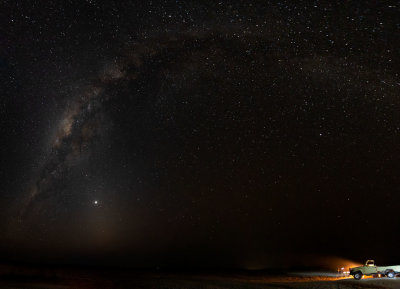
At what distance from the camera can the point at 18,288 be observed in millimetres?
23156

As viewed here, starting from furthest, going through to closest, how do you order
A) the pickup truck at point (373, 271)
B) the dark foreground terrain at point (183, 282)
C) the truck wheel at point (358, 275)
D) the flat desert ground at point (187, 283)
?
1. the pickup truck at point (373, 271)
2. the truck wheel at point (358, 275)
3. the dark foreground terrain at point (183, 282)
4. the flat desert ground at point (187, 283)

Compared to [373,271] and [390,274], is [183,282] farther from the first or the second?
[390,274]

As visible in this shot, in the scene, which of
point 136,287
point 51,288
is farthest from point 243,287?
point 51,288

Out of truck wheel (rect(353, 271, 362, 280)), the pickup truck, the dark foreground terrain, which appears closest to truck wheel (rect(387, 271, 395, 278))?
the pickup truck

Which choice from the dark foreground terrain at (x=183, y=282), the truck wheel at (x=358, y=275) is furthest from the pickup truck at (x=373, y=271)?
the dark foreground terrain at (x=183, y=282)

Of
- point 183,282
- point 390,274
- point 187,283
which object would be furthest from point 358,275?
point 183,282

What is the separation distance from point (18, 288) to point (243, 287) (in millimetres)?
12261

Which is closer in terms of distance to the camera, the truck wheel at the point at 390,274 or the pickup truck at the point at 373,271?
the truck wheel at the point at 390,274

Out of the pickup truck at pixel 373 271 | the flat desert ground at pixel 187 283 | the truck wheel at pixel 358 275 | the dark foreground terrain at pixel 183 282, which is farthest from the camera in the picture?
the pickup truck at pixel 373 271

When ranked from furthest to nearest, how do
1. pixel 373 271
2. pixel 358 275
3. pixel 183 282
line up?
pixel 373 271 < pixel 358 275 < pixel 183 282

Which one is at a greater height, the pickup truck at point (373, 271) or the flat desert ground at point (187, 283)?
the pickup truck at point (373, 271)

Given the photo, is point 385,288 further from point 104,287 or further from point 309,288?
point 104,287

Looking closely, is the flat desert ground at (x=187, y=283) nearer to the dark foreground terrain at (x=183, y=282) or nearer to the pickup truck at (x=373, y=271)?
the dark foreground terrain at (x=183, y=282)

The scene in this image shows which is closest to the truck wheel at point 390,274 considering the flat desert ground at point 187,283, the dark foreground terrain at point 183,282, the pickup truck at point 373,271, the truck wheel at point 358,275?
the pickup truck at point 373,271
